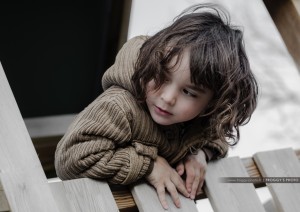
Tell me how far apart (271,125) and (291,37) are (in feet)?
9.34

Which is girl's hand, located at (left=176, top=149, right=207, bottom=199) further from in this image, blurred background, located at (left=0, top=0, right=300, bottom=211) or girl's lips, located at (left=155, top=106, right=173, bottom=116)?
blurred background, located at (left=0, top=0, right=300, bottom=211)

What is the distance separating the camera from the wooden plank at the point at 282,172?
59.9 inches

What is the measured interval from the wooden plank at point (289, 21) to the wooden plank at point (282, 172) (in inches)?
13.8

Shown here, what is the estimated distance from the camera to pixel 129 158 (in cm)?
132

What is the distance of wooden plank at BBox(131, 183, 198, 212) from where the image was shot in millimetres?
1302

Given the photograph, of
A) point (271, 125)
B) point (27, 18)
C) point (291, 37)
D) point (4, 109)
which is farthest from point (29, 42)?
point (271, 125)

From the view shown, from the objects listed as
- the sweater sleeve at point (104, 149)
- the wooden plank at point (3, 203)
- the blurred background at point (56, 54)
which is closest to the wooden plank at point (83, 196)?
the sweater sleeve at point (104, 149)

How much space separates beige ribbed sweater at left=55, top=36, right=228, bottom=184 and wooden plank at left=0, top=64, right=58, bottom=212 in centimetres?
19

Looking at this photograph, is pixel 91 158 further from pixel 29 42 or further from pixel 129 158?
pixel 29 42

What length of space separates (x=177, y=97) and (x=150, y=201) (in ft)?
0.86

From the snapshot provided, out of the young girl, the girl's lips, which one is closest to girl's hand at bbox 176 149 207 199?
the young girl

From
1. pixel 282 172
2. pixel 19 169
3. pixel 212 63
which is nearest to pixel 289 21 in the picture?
pixel 282 172

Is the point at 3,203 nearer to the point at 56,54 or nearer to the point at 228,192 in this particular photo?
the point at 228,192

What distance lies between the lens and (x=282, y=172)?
1594 millimetres
